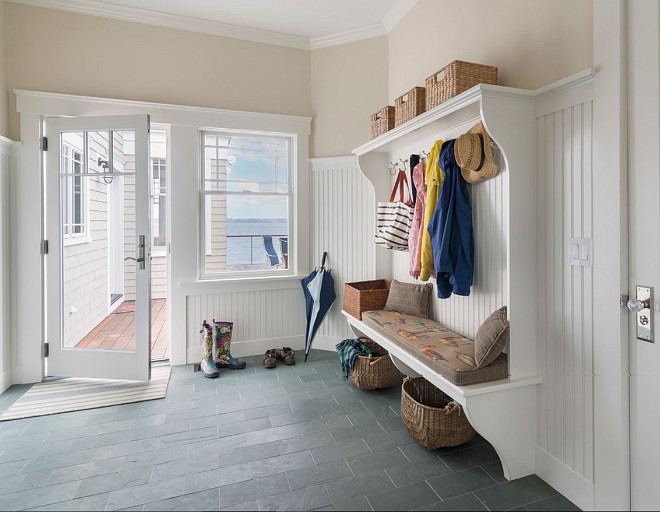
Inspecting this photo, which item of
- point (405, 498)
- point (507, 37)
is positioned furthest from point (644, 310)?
point (507, 37)

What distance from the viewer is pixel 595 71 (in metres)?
1.60

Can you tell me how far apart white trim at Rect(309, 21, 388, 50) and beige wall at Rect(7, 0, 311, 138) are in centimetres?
15

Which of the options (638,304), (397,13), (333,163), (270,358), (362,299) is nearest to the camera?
(638,304)

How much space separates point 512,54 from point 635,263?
1.26m

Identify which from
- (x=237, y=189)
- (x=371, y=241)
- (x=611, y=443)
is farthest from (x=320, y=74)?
(x=611, y=443)

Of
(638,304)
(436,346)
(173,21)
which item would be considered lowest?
(436,346)

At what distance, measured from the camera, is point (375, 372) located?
284cm

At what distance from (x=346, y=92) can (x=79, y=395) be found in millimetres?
3378

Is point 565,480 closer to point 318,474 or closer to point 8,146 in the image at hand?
point 318,474

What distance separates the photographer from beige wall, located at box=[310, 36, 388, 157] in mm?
3670

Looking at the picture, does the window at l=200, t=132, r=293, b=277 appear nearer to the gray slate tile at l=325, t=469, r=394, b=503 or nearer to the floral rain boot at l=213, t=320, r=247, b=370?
the floral rain boot at l=213, t=320, r=247, b=370

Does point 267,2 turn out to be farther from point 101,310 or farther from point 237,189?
point 101,310

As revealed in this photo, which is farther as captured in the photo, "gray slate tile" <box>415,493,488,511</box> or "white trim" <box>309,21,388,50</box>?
"white trim" <box>309,21,388,50</box>

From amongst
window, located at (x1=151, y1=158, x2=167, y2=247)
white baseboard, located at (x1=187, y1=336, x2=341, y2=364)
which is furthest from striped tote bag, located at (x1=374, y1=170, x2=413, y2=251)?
window, located at (x1=151, y1=158, x2=167, y2=247)
